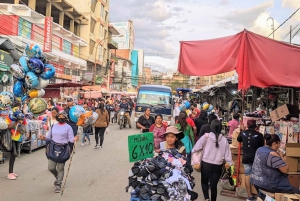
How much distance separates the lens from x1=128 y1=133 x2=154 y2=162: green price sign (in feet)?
13.6

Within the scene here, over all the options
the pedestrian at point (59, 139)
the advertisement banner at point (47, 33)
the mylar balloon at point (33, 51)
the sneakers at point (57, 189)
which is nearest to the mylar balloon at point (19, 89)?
the mylar balloon at point (33, 51)

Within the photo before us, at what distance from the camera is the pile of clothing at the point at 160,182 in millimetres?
3631

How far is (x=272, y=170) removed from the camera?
4562 millimetres

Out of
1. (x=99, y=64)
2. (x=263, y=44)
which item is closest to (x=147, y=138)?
(x=263, y=44)

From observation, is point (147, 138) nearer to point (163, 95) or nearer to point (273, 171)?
point (273, 171)

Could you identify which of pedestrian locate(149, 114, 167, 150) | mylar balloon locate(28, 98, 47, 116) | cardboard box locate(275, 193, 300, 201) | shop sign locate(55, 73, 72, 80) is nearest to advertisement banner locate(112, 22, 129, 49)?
shop sign locate(55, 73, 72, 80)

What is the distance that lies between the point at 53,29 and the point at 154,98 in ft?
49.7

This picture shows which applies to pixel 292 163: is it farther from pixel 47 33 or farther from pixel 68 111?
pixel 47 33

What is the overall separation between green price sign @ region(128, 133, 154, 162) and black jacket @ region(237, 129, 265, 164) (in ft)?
7.64

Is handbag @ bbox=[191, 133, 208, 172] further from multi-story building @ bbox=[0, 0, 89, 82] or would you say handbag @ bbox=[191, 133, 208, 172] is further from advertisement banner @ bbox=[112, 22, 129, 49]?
advertisement banner @ bbox=[112, 22, 129, 49]

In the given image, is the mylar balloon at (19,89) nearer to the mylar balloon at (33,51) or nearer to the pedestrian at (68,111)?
the mylar balloon at (33,51)

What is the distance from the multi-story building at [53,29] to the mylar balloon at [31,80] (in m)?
14.0

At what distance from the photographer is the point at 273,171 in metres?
4.55

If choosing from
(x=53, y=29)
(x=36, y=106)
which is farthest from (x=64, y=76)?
(x=36, y=106)
